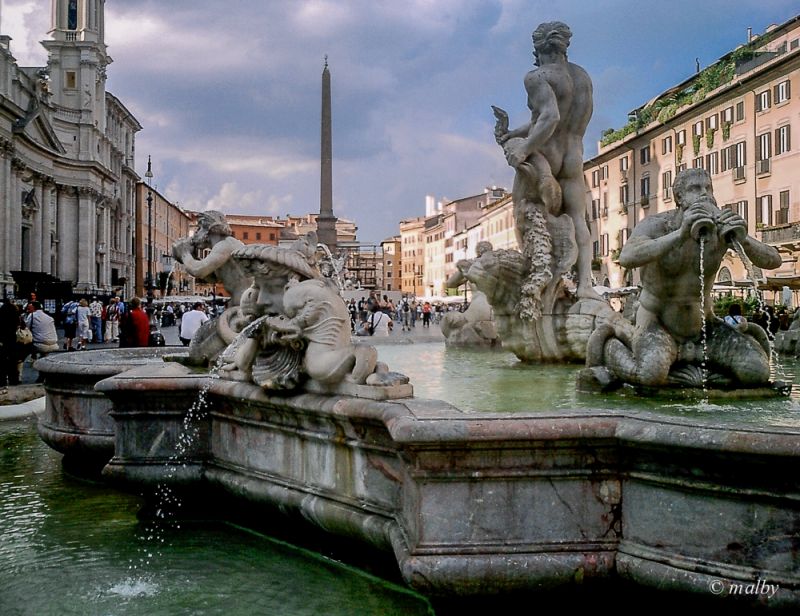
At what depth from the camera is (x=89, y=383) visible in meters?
6.05

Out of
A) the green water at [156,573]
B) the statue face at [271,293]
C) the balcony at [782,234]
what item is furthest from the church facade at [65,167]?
the statue face at [271,293]

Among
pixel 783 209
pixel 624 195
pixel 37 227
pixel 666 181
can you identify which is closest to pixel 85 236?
pixel 37 227

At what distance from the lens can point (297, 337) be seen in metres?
4.23

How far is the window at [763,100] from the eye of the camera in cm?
3606

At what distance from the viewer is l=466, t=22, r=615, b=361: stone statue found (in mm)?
7773

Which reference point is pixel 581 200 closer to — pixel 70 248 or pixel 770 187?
pixel 770 187

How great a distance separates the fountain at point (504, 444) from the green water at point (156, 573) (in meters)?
0.25

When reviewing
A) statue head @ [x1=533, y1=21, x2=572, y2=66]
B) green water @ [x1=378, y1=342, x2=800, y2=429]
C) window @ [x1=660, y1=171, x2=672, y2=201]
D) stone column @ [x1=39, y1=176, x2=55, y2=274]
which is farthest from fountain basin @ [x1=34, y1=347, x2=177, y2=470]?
stone column @ [x1=39, y1=176, x2=55, y2=274]

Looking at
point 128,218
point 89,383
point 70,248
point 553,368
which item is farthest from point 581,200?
point 128,218

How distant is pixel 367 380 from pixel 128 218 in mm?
86229

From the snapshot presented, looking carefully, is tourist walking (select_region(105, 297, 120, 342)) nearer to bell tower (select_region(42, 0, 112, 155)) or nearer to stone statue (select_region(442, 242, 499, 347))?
stone statue (select_region(442, 242, 499, 347))

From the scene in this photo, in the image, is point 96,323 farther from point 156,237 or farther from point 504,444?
point 156,237

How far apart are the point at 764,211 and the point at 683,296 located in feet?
117

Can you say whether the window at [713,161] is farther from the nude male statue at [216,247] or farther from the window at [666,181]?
the nude male statue at [216,247]
